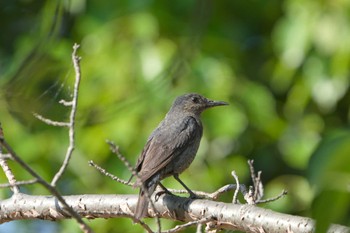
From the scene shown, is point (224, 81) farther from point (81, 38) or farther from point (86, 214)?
point (86, 214)

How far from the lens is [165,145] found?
464 centimetres

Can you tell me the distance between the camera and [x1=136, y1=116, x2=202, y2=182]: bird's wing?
14.3 feet

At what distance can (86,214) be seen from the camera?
10.5ft

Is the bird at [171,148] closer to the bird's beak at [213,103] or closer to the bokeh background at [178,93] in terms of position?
the bird's beak at [213,103]

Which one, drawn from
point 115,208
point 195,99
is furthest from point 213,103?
point 115,208

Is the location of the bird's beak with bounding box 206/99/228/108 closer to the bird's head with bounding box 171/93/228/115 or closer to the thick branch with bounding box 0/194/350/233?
the bird's head with bounding box 171/93/228/115

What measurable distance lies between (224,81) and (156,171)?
1.86 m

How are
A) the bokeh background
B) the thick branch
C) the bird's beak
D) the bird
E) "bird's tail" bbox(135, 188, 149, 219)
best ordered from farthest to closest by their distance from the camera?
the bokeh background → the bird's beak → the bird → "bird's tail" bbox(135, 188, 149, 219) → the thick branch

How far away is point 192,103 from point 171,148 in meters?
0.92

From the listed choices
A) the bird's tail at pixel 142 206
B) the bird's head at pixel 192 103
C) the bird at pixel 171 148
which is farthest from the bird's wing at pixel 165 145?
the bird's tail at pixel 142 206

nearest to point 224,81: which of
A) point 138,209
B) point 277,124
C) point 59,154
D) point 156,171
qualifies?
point 277,124

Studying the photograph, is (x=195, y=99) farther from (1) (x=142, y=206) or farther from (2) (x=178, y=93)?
(1) (x=142, y=206)

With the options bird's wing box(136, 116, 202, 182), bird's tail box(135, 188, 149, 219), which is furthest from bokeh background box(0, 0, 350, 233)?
bird's tail box(135, 188, 149, 219)

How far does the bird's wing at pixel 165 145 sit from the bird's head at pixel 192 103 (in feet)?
1.08
